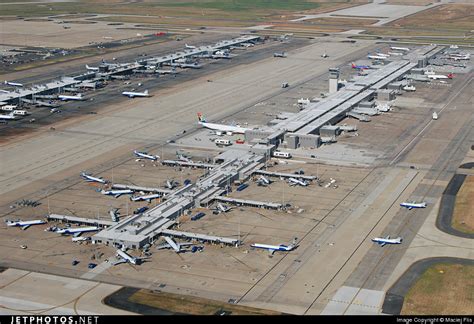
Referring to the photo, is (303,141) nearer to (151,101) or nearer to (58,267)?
(151,101)

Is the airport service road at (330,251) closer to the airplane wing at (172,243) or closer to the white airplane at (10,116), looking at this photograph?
the airplane wing at (172,243)

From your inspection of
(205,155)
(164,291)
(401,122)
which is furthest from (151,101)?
(164,291)

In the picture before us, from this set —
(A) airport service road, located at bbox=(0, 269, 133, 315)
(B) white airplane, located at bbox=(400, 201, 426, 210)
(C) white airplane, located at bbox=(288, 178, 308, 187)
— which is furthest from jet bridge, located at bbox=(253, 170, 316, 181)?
(A) airport service road, located at bbox=(0, 269, 133, 315)

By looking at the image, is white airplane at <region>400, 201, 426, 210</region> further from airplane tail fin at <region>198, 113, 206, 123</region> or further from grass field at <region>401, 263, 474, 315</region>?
airplane tail fin at <region>198, 113, 206, 123</region>

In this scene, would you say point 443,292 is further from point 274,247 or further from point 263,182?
point 263,182

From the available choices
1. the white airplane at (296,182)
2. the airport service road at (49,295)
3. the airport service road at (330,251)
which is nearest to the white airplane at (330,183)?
the white airplane at (296,182)

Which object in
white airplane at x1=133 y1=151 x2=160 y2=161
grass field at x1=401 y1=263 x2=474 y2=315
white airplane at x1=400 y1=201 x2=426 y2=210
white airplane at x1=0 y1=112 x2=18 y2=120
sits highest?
white airplane at x1=0 y1=112 x2=18 y2=120
